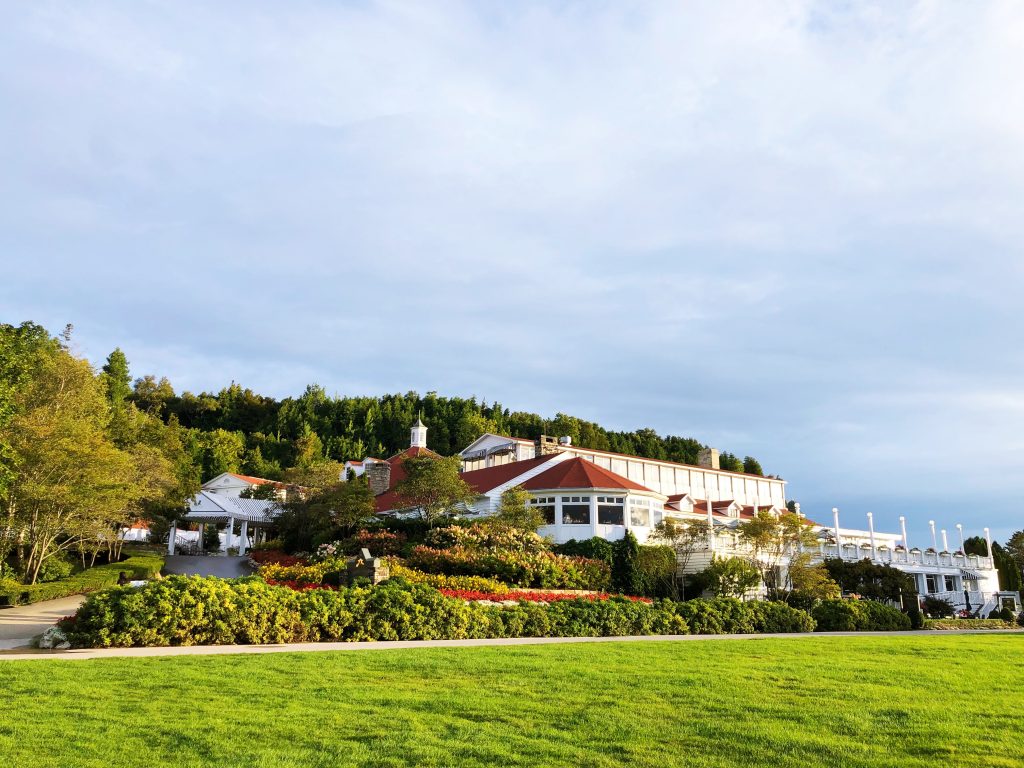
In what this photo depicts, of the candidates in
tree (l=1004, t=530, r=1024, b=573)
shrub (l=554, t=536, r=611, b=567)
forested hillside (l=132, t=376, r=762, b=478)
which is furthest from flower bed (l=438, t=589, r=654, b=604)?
forested hillside (l=132, t=376, r=762, b=478)

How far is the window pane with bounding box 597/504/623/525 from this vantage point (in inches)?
1251

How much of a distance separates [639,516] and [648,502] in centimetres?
90

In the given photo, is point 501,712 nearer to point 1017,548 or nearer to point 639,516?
point 639,516

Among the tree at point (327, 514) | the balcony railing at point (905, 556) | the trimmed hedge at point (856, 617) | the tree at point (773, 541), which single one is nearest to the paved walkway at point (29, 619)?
the tree at point (327, 514)

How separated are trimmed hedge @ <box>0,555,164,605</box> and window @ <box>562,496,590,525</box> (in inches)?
621

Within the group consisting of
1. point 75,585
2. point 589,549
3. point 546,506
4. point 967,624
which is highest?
point 546,506

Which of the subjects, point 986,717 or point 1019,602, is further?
point 1019,602

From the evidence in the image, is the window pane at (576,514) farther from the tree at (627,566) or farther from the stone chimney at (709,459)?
the stone chimney at (709,459)

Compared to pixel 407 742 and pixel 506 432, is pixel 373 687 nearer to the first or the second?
pixel 407 742

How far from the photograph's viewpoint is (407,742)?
19.8 feet

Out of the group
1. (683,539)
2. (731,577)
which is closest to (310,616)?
(731,577)

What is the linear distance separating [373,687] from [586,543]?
22463 mm

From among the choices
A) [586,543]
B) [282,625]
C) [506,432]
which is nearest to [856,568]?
[586,543]

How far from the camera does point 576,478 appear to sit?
33.0 metres
